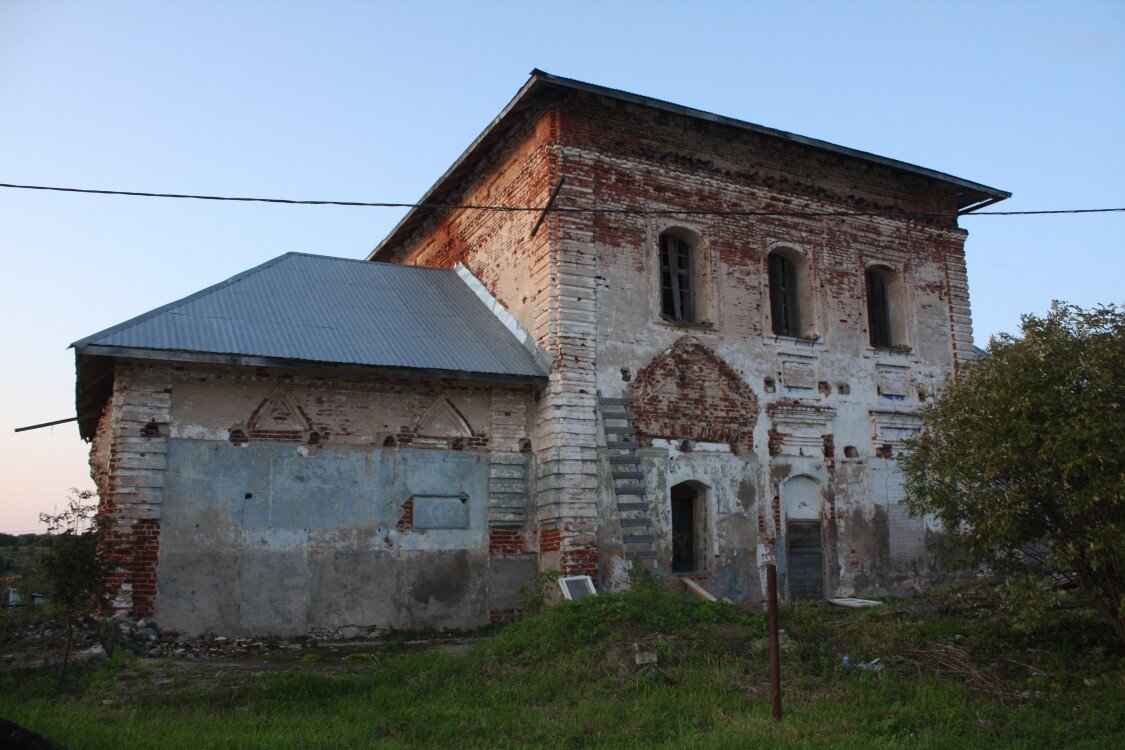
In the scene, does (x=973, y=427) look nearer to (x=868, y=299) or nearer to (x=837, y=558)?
(x=837, y=558)

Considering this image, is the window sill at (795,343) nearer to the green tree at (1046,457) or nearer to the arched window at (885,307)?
the arched window at (885,307)

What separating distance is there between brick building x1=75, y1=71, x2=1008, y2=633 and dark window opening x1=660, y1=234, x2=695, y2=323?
4cm

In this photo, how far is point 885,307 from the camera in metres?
16.3

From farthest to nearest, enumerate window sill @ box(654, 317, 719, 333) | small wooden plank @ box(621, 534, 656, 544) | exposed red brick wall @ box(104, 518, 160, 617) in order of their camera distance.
→ window sill @ box(654, 317, 719, 333), small wooden plank @ box(621, 534, 656, 544), exposed red brick wall @ box(104, 518, 160, 617)

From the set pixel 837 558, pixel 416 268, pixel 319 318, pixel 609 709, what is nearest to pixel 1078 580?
pixel 609 709

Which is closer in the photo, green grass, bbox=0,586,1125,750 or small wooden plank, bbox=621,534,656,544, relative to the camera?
green grass, bbox=0,586,1125,750

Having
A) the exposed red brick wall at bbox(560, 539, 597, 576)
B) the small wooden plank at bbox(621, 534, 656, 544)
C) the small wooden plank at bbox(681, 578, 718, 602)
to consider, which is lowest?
the small wooden plank at bbox(681, 578, 718, 602)

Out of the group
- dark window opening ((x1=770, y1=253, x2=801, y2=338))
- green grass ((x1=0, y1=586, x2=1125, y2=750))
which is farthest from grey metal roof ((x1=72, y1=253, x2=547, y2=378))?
dark window opening ((x1=770, y1=253, x2=801, y2=338))

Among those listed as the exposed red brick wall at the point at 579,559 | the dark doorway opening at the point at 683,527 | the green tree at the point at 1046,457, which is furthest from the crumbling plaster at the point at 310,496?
the green tree at the point at 1046,457

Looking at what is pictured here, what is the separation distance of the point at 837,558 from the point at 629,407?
4.28 m

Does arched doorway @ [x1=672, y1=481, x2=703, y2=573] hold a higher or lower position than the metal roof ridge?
lower

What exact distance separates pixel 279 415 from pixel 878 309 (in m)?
10.3

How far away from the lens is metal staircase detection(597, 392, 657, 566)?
40.8 feet

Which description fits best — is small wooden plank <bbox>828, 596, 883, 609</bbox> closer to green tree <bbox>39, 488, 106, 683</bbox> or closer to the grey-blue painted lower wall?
the grey-blue painted lower wall
